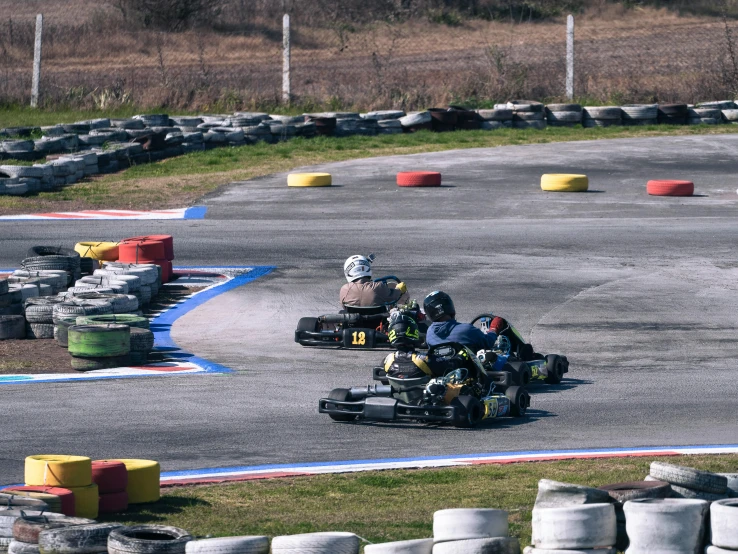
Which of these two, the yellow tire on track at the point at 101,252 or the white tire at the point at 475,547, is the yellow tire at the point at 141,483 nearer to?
the white tire at the point at 475,547

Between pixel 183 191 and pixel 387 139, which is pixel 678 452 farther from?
pixel 387 139

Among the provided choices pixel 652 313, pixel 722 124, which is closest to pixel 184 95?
pixel 722 124

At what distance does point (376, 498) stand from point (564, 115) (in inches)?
845

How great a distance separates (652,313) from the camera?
1338 cm

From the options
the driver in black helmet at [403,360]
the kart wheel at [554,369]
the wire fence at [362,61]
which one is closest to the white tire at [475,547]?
the driver in black helmet at [403,360]

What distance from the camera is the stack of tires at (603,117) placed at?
91.7 feet

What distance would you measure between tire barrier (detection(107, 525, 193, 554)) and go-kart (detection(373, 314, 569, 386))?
3918 millimetres

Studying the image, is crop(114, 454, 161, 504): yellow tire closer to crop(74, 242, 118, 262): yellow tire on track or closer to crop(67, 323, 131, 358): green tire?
crop(67, 323, 131, 358): green tire

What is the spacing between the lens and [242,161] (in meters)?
24.4

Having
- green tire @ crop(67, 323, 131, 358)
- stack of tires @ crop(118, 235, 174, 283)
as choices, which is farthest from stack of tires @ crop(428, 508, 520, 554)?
stack of tires @ crop(118, 235, 174, 283)

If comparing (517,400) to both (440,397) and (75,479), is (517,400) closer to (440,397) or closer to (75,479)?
(440,397)

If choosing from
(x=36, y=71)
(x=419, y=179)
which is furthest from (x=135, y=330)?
(x=36, y=71)

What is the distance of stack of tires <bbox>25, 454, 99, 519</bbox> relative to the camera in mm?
6996

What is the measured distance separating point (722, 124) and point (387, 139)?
7835 millimetres
